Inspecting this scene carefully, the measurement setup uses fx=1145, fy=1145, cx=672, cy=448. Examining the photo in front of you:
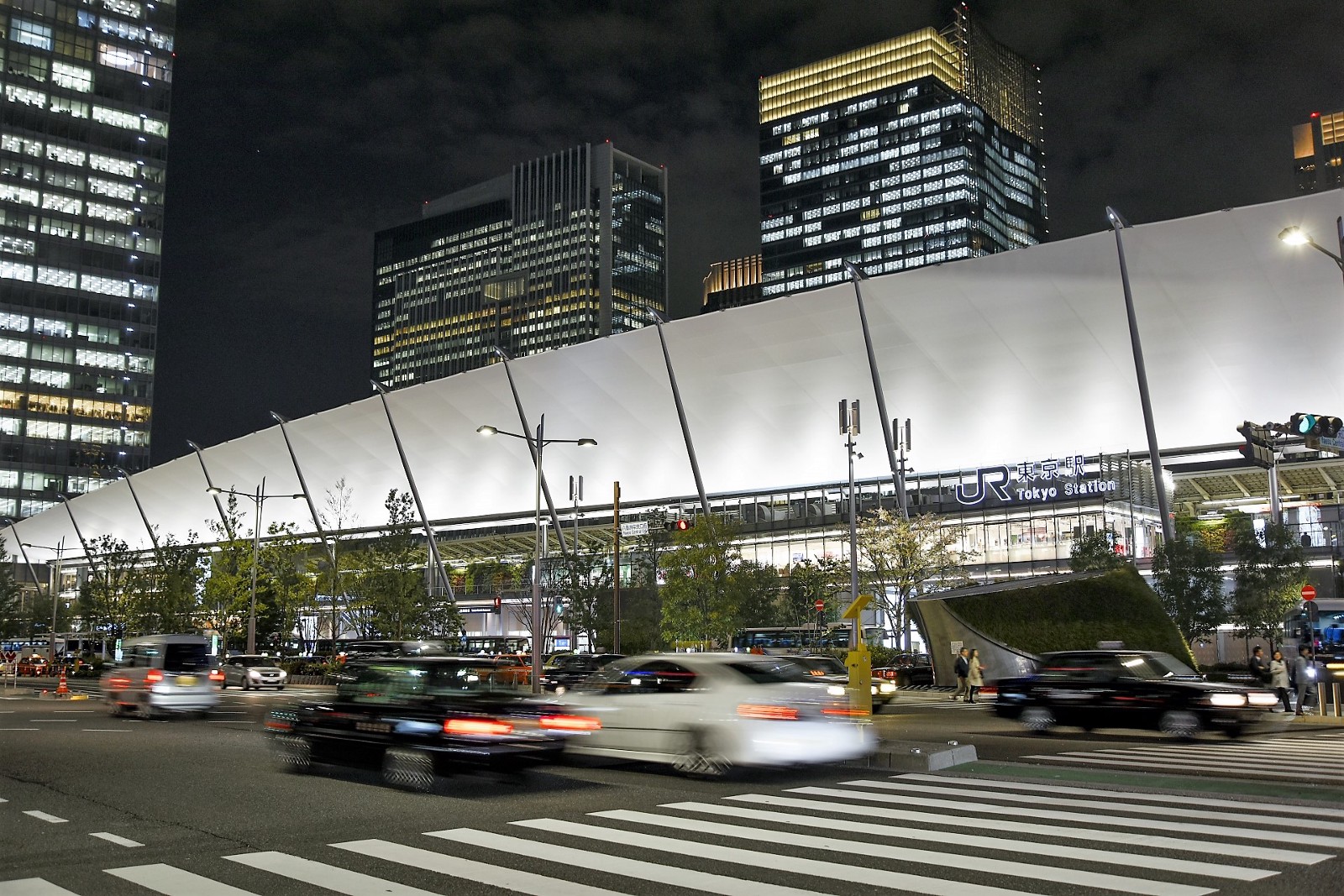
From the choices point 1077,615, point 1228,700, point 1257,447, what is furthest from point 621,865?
point 1077,615

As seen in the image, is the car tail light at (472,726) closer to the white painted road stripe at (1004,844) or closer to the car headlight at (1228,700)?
the white painted road stripe at (1004,844)

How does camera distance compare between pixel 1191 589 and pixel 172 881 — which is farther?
pixel 1191 589

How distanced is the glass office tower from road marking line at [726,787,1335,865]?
480ft

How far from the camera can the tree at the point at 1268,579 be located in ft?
133

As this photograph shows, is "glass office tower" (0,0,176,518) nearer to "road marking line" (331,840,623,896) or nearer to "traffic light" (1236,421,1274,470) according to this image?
"traffic light" (1236,421,1274,470)

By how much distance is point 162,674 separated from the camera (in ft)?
86.9

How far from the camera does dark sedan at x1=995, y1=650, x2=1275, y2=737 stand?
1962 centimetres

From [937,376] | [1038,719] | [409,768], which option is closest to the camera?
[409,768]

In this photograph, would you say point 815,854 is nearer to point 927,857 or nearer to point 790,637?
point 927,857

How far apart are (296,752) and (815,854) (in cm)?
804

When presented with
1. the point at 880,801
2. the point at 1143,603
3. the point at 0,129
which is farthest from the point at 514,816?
the point at 0,129

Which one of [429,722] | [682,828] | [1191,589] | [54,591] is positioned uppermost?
[54,591]

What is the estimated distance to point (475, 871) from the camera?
27.3 feet

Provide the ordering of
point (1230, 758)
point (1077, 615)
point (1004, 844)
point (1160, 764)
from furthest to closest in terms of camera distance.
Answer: point (1077, 615) → point (1230, 758) → point (1160, 764) → point (1004, 844)
